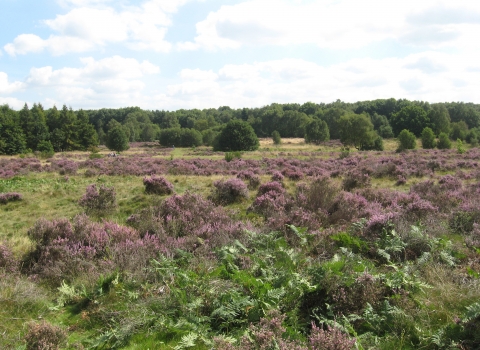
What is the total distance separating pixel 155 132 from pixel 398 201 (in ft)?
328

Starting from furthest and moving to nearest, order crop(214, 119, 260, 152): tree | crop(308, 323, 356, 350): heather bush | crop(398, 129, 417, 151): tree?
crop(214, 119, 260, 152): tree, crop(398, 129, 417, 151): tree, crop(308, 323, 356, 350): heather bush

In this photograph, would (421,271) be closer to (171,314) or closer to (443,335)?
(443,335)

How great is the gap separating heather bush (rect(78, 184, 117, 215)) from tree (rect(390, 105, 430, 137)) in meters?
85.9

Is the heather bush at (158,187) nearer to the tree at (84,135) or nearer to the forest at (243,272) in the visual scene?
the forest at (243,272)

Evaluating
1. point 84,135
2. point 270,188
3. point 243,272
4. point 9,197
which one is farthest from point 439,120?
point 243,272

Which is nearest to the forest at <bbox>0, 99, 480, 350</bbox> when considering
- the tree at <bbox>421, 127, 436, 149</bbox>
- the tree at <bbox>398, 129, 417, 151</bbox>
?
the tree at <bbox>398, 129, 417, 151</bbox>

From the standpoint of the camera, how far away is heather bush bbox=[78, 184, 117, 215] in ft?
31.3

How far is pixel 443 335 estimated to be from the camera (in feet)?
10.8

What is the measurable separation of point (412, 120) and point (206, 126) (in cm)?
5867

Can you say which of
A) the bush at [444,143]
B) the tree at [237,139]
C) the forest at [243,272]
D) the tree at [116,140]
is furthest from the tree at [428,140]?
the tree at [116,140]

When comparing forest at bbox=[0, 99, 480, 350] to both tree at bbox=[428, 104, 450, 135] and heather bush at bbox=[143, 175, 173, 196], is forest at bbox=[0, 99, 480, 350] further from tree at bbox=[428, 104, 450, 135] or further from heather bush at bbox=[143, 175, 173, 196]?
tree at bbox=[428, 104, 450, 135]

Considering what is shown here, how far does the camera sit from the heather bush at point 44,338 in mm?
3500

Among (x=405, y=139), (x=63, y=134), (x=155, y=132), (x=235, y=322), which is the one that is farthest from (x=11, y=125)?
(x=235, y=322)

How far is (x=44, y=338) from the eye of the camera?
3555 millimetres
